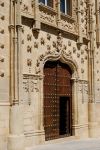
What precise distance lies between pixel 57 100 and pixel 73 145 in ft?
7.25

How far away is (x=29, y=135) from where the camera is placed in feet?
47.7

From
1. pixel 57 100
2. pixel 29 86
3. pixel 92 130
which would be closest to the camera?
pixel 29 86

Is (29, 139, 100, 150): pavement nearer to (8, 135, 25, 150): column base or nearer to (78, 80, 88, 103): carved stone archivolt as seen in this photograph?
(8, 135, 25, 150): column base

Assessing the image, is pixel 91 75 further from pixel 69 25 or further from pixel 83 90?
pixel 69 25

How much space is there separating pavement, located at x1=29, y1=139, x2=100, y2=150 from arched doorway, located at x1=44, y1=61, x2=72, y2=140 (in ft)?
1.96

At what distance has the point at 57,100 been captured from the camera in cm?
1675

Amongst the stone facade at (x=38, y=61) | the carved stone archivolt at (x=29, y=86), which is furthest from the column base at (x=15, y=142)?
the carved stone archivolt at (x=29, y=86)

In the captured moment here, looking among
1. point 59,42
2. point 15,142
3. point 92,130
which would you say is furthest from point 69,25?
point 15,142

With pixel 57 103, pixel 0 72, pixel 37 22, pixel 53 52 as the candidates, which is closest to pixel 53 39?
pixel 53 52

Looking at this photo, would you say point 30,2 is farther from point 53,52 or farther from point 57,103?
point 57,103

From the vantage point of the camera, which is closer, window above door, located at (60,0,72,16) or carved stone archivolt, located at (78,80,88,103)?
window above door, located at (60,0,72,16)

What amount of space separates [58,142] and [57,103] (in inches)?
65.3

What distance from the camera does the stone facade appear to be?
1349 cm

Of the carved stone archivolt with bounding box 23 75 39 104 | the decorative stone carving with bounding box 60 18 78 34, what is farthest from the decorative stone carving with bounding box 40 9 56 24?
the carved stone archivolt with bounding box 23 75 39 104
